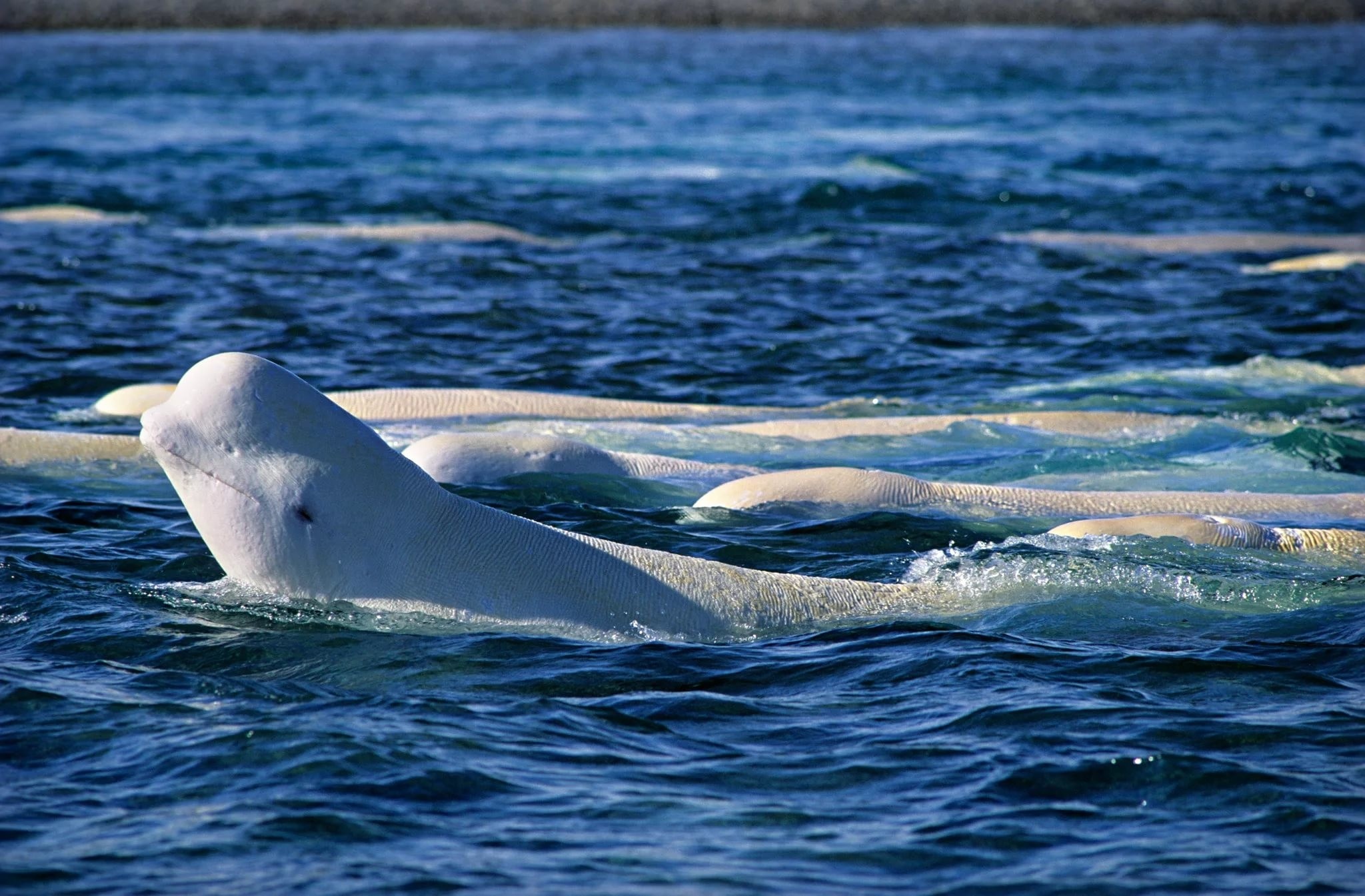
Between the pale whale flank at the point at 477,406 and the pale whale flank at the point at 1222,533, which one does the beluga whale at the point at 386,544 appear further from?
the pale whale flank at the point at 477,406

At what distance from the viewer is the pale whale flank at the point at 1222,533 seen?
385 inches

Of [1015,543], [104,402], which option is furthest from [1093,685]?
[104,402]

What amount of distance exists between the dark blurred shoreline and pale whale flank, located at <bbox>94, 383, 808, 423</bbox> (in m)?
81.4

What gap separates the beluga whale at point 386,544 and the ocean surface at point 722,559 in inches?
7.3

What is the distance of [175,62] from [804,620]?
6202 centimetres

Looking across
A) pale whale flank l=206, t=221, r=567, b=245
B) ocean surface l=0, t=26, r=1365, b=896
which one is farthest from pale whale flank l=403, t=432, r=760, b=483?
pale whale flank l=206, t=221, r=567, b=245

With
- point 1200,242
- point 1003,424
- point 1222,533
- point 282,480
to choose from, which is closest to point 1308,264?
point 1200,242

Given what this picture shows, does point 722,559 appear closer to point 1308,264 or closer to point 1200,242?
point 1308,264

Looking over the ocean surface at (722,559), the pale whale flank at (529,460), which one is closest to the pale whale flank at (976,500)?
the ocean surface at (722,559)

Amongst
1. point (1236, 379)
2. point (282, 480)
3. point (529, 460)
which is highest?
point (282, 480)

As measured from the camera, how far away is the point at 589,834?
595cm

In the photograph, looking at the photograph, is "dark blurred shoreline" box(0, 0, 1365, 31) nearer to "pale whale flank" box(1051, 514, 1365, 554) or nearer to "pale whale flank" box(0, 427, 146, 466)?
"pale whale flank" box(0, 427, 146, 466)

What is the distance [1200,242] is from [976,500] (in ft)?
44.6

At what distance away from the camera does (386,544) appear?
7906 millimetres
